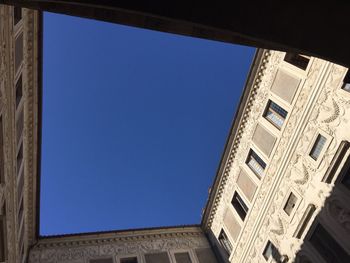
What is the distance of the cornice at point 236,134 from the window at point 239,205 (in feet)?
4.31

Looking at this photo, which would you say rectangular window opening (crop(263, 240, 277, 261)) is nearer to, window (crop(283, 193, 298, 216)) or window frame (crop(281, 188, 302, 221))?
window frame (crop(281, 188, 302, 221))


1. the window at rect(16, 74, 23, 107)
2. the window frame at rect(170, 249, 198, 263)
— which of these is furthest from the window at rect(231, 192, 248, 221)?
the window at rect(16, 74, 23, 107)

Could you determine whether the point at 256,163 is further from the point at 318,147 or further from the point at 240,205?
the point at 318,147

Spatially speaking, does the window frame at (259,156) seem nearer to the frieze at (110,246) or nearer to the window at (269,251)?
the window at (269,251)

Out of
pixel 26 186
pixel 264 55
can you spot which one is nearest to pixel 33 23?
pixel 26 186

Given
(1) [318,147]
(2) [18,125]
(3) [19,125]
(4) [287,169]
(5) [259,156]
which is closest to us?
(1) [318,147]

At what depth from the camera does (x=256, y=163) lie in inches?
762

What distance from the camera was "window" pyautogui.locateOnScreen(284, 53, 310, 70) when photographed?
1622 centimetres

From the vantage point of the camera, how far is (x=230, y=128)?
21.2 m

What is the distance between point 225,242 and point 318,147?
10.1 metres

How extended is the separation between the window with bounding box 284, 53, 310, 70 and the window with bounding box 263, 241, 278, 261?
860 cm

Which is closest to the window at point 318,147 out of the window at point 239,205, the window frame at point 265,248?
the window frame at point 265,248

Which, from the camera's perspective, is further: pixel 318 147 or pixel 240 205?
pixel 240 205

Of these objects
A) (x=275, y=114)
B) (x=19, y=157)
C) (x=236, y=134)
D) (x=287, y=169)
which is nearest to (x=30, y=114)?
(x=19, y=157)
